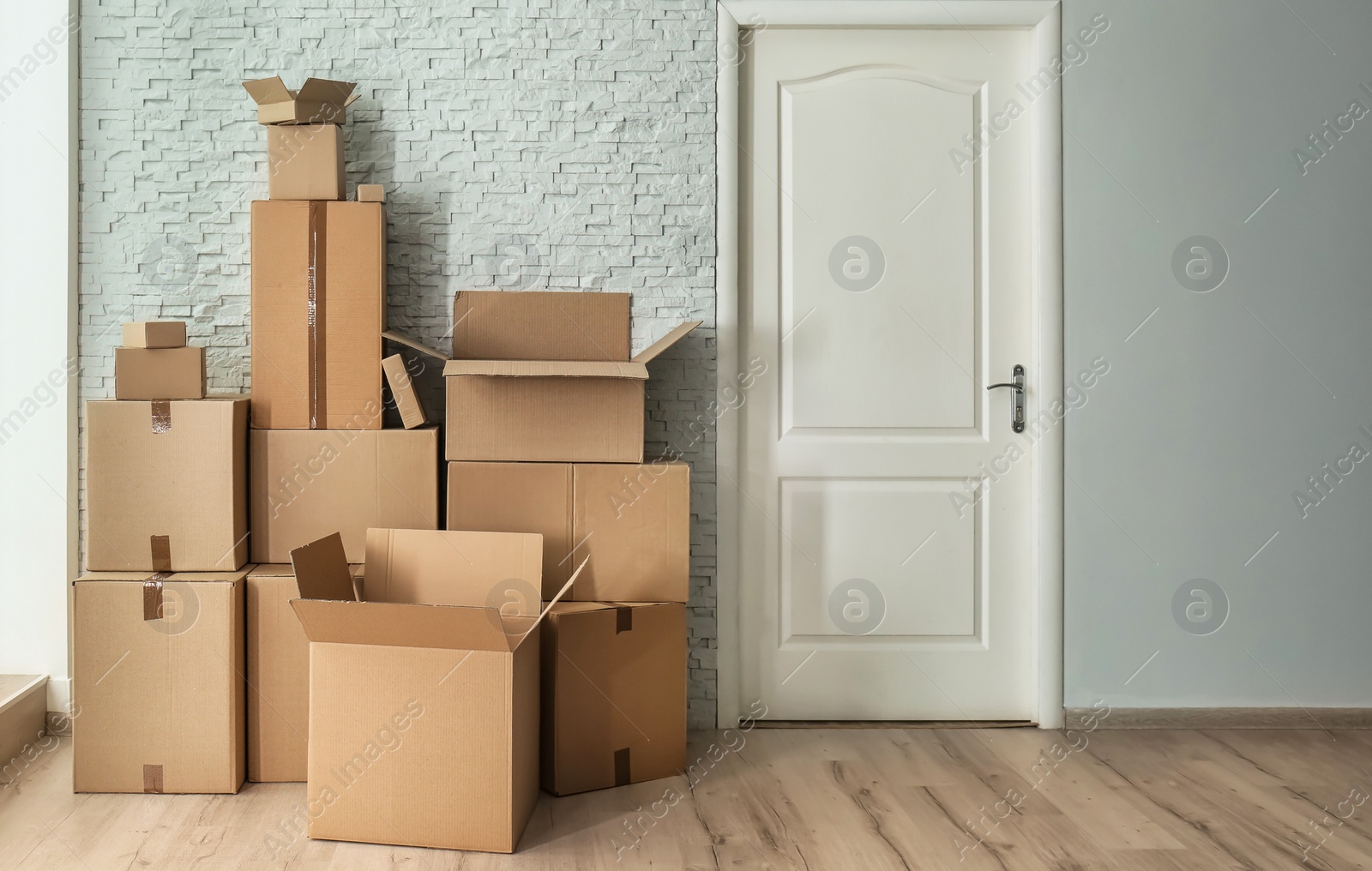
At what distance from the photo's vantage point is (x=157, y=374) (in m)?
2.06

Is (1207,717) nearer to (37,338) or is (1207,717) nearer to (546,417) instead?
(546,417)

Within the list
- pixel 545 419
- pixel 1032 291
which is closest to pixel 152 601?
pixel 545 419

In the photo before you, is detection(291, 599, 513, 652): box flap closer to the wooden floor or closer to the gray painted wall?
the wooden floor

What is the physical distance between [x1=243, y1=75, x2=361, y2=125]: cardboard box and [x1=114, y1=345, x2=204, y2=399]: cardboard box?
624 millimetres

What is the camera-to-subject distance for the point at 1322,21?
242cm

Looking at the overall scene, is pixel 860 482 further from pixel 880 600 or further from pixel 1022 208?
pixel 1022 208

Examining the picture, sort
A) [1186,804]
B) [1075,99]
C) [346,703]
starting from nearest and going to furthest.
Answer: [346,703], [1186,804], [1075,99]

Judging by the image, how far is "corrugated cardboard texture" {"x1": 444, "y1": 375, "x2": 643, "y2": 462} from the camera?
6.93 ft

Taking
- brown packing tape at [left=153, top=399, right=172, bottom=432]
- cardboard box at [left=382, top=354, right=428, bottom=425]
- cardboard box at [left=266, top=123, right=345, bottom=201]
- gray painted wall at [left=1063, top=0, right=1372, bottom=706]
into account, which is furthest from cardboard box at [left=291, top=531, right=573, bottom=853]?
gray painted wall at [left=1063, top=0, right=1372, bottom=706]

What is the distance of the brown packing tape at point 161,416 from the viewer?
2.04 metres

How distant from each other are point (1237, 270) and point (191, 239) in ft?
9.43

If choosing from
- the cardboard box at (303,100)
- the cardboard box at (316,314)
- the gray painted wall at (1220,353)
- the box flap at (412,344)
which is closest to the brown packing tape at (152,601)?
the cardboard box at (316,314)

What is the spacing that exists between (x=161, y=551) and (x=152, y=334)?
510 mm

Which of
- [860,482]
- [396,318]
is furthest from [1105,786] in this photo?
[396,318]
